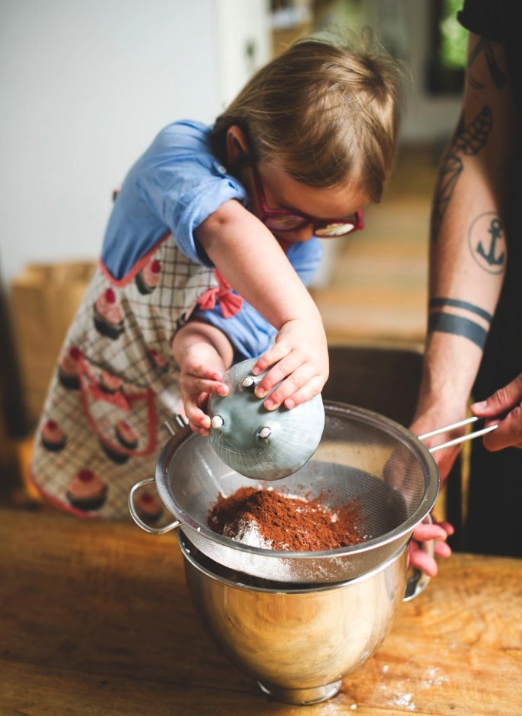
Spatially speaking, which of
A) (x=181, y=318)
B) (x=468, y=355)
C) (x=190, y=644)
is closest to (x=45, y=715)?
(x=190, y=644)

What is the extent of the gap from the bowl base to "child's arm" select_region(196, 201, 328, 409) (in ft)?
1.12

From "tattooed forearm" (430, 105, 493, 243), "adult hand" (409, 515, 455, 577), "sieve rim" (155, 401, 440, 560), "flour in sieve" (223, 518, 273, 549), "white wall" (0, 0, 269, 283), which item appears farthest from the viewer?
"white wall" (0, 0, 269, 283)

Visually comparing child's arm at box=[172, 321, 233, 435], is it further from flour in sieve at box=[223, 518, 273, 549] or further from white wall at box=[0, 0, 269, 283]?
white wall at box=[0, 0, 269, 283]

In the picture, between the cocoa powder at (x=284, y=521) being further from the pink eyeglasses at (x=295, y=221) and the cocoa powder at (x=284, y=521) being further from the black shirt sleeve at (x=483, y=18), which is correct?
the black shirt sleeve at (x=483, y=18)

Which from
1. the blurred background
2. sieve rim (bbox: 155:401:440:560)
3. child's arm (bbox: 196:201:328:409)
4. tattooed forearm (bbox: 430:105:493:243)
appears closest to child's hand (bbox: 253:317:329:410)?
child's arm (bbox: 196:201:328:409)

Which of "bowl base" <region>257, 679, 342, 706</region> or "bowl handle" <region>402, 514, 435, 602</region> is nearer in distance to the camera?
"bowl base" <region>257, 679, 342, 706</region>

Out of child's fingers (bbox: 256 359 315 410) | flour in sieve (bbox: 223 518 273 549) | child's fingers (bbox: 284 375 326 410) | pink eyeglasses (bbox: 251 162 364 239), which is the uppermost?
pink eyeglasses (bbox: 251 162 364 239)

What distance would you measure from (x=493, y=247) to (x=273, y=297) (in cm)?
51

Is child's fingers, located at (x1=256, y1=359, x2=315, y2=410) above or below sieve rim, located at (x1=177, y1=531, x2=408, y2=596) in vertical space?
above

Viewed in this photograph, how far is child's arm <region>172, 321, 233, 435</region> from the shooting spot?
72 cm

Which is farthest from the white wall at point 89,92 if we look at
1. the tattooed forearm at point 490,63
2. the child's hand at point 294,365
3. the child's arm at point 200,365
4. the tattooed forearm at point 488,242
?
the child's hand at point 294,365

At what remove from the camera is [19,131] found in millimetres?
2451

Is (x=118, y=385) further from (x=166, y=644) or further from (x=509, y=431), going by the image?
(x=509, y=431)

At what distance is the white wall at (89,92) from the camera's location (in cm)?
222
